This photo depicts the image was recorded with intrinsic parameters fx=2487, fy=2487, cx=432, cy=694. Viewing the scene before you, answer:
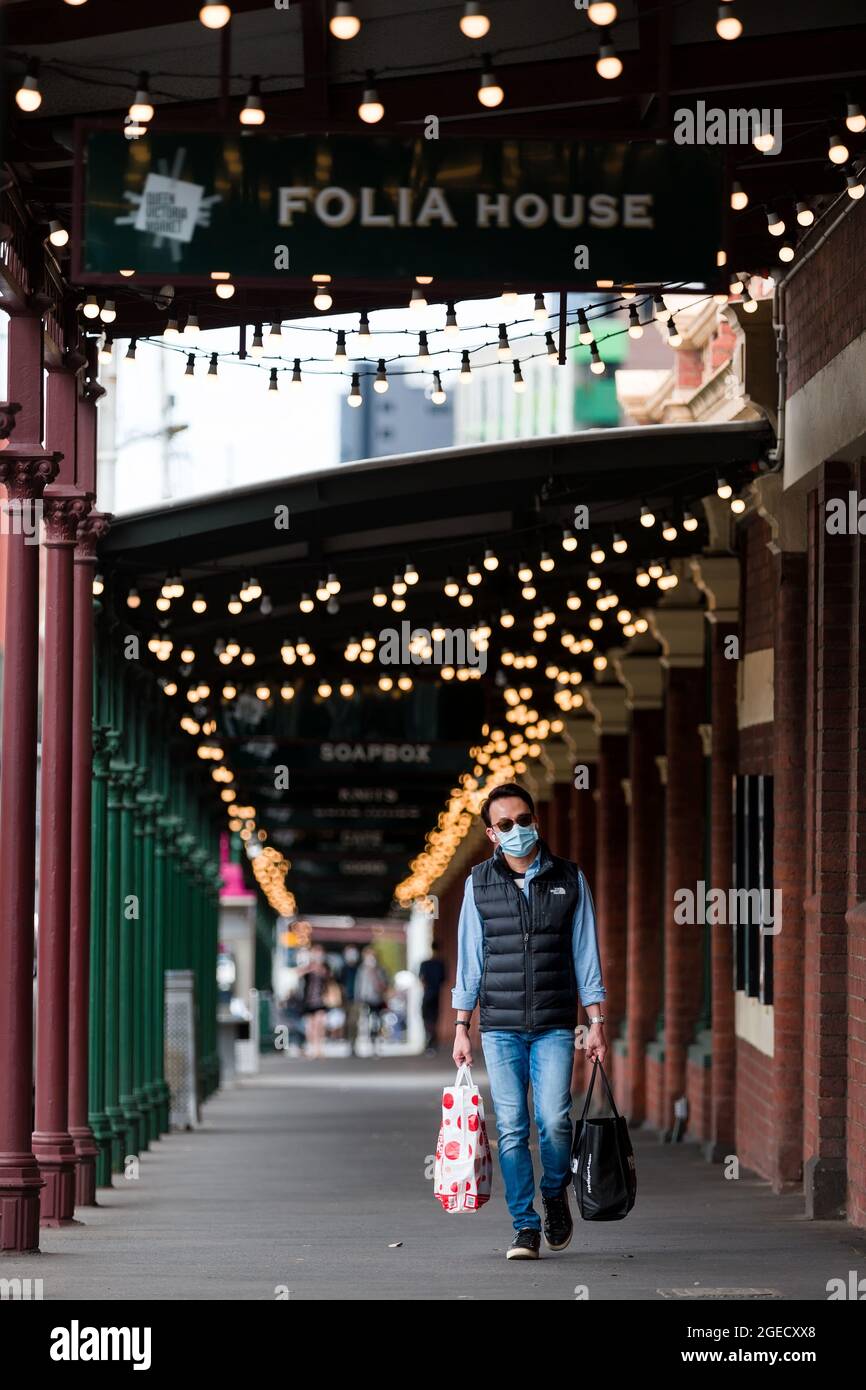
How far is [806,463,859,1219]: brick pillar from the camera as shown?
13.1m

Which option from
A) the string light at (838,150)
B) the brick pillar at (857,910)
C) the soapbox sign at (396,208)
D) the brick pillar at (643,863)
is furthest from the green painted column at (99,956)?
the brick pillar at (643,863)

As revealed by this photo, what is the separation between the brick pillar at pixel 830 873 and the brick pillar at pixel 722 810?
15.0ft

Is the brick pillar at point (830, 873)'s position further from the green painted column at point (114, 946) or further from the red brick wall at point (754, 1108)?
the green painted column at point (114, 946)

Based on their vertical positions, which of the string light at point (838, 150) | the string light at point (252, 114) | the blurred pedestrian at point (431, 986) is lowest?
the blurred pedestrian at point (431, 986)

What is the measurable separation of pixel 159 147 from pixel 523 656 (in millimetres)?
14749

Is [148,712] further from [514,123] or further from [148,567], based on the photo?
[514,123]

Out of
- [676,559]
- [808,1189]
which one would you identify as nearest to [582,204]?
[808,1189]

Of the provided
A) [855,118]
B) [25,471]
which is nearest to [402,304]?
[25,471]

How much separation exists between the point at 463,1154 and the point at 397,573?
9.69m

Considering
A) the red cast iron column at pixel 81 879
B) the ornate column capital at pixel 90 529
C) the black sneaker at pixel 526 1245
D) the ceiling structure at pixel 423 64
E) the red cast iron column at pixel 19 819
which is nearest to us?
the ceiling structure at pixel 423 64

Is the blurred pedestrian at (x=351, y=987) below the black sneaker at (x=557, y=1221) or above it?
below

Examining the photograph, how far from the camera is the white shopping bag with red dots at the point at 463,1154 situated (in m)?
10.1

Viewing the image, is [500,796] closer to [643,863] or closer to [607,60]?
[607,60]

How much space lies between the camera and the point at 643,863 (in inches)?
939
